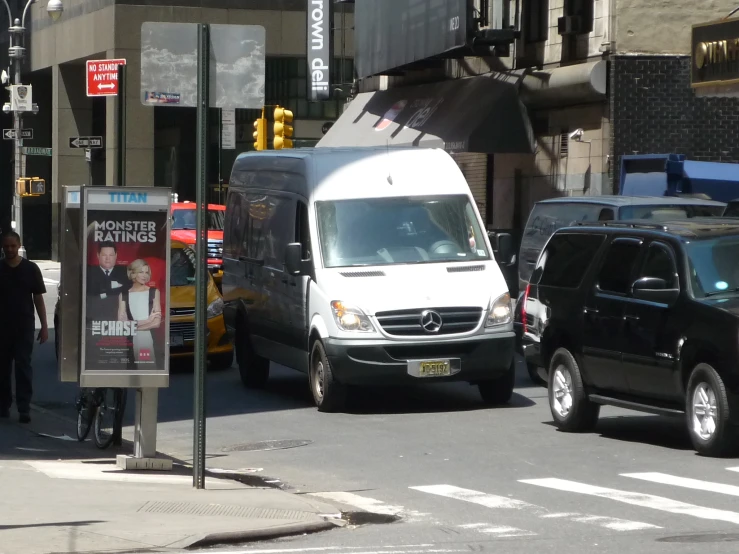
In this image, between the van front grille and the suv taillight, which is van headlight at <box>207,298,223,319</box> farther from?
the van front grille

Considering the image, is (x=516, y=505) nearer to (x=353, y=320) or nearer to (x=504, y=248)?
(x=353, y=320)

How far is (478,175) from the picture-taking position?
1371 inches

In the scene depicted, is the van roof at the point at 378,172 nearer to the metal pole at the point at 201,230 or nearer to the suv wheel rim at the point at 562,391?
the suv wheel rim at the point at 562,391

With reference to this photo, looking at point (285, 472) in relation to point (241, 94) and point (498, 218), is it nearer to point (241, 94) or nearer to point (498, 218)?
point (241, 94)

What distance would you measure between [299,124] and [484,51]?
2179 centimetres

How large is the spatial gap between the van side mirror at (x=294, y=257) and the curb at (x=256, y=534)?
6627 mm

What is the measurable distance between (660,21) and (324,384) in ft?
48.0

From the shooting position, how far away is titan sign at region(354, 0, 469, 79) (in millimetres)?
30764

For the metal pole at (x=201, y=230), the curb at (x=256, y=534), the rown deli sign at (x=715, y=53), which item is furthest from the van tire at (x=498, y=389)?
the rown deli sign at (x=715, y=53)

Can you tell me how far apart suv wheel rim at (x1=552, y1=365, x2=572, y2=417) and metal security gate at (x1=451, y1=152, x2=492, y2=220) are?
20.1 m

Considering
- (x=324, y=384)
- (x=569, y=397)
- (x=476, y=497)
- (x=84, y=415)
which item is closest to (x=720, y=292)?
(x=569, y=397)

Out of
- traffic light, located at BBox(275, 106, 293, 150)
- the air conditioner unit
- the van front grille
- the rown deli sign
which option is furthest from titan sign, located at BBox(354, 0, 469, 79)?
the van front grille

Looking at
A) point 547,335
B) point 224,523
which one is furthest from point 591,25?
point 224,523

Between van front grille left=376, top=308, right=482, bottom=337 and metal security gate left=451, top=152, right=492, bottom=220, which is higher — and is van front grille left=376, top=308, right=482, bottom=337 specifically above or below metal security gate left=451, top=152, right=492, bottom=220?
below
